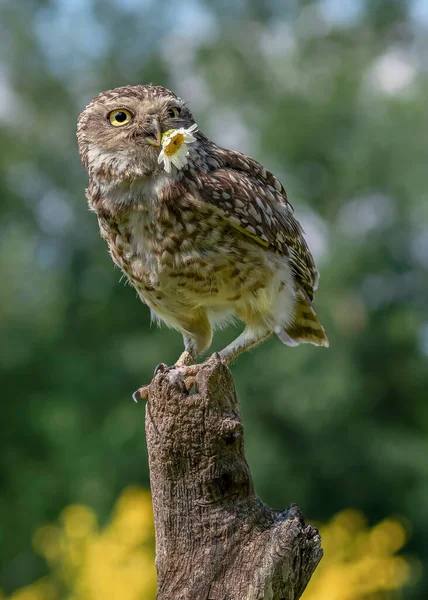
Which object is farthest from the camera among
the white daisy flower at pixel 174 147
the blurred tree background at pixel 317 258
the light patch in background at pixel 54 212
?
the light patch in background at pixel 54 212

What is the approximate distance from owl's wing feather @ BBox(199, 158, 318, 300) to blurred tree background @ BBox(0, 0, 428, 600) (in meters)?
9.61

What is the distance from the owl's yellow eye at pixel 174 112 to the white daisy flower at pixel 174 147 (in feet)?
0.30

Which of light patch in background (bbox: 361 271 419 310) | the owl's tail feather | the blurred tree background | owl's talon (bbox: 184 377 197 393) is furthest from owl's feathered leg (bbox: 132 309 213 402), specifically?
light patch in background (bbox: 361 271 419 310)

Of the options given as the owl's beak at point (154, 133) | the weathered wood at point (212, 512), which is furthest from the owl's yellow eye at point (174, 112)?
the weathered wood at point (212, 512)

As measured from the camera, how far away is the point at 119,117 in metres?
3.97

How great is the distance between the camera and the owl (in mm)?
3930

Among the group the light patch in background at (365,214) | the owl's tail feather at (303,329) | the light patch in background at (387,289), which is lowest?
the owl's tail feather at (303,329)

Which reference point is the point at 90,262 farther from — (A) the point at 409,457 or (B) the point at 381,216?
(A) the point at 409,457

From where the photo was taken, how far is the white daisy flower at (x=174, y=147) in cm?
385

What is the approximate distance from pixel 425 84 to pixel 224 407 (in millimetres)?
14531

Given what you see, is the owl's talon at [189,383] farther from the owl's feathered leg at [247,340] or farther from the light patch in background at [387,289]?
the light patch in background at [387,289]

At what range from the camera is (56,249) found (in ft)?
59.2

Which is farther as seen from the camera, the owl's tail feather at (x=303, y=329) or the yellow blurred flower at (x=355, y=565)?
the yellow blurred flower at (x=355, y=565)

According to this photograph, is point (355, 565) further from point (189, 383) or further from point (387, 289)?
point (387, 289)
